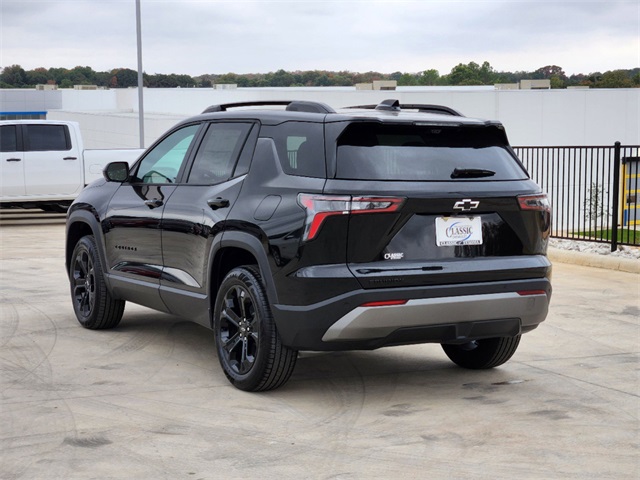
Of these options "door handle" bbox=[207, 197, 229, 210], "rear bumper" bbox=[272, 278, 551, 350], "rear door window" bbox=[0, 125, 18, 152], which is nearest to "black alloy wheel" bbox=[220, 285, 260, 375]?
"rear bumper" bbox=[272, 278, 551, 350]

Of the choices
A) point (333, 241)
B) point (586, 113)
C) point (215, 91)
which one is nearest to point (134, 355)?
point (333, 241)

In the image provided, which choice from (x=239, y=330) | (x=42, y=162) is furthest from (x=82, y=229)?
(x=42, y=162)

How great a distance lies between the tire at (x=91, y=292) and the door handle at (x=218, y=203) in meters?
2.10

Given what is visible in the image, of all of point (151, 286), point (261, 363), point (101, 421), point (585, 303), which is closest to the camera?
point (101, 421)

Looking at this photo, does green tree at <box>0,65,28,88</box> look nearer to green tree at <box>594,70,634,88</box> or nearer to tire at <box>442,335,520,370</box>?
green tree at <box>594,70,634,88</box>

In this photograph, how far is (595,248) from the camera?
49.0 ft

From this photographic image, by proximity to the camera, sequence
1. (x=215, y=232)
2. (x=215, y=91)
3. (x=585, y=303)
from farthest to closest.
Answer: (x=215, y=91), (x=585, y=303), (x=215, y=232)

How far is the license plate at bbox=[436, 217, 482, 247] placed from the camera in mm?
6430

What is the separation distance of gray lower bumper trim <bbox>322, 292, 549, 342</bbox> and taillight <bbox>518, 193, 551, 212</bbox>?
0.57 meters

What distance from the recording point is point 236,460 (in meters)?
5.44

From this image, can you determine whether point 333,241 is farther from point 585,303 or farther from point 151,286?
point 585,303

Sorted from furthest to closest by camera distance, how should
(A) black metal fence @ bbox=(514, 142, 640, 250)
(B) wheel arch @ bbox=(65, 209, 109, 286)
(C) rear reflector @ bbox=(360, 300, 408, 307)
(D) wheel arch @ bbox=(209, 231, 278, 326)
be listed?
(A) black metal fence @ bbox=(514, 142, 640, 250)
(B) wheel arch @ bbox=(65, 209, 109, 286)
(D) wheel arch @ bbox=(209, 231, 278, 326)
(C) rear reflector @ bbox=(360, 300, 408, 307)

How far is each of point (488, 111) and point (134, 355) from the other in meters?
48.5

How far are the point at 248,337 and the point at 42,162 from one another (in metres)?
15.7
